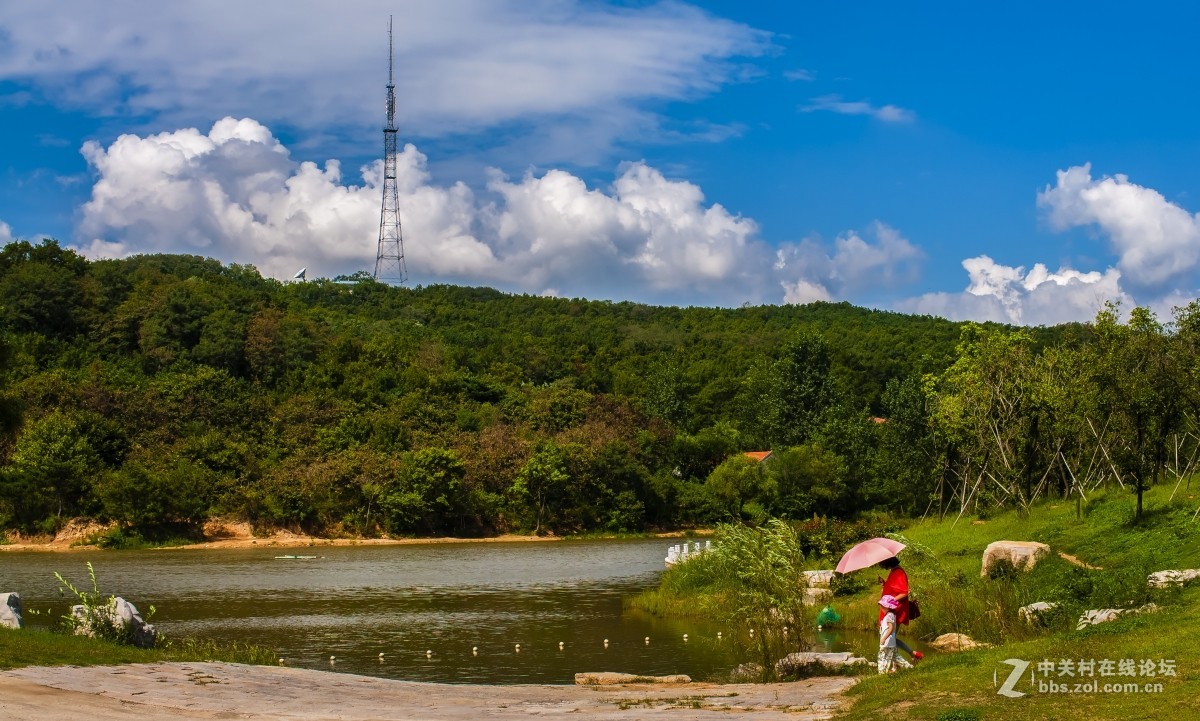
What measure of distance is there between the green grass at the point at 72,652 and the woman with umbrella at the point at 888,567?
10.8 meters

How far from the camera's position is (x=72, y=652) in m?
16.3

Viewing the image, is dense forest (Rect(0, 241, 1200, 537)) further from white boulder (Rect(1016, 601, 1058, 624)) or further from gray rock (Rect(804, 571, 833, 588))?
white boulder (Rect(1016, 601, 1058, 624))

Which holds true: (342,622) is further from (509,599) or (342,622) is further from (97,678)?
(97,678)

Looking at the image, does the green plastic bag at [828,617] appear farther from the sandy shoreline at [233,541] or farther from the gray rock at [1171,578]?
the sandy shoreline at [233,541]

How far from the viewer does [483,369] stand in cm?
10519

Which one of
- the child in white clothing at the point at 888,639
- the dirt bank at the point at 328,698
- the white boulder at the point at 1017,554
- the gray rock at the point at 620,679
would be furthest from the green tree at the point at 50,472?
the child in white clothing at the point at 888,639

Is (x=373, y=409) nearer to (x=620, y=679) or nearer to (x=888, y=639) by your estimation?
(x=620, y=679)

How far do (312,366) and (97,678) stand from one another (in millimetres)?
82058

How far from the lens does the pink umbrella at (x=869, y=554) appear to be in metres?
16.1

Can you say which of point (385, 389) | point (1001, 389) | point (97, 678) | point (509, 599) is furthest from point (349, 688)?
point (385, 389)

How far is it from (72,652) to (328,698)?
437 centimetres

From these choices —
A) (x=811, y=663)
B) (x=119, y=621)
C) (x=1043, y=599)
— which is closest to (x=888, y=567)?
(x=811, y=663)

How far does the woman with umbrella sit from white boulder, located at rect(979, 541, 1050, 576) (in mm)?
9616

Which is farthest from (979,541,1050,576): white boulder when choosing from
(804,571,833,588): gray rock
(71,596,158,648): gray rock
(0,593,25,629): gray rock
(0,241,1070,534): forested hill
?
(0,241,1070,534): forested hill
